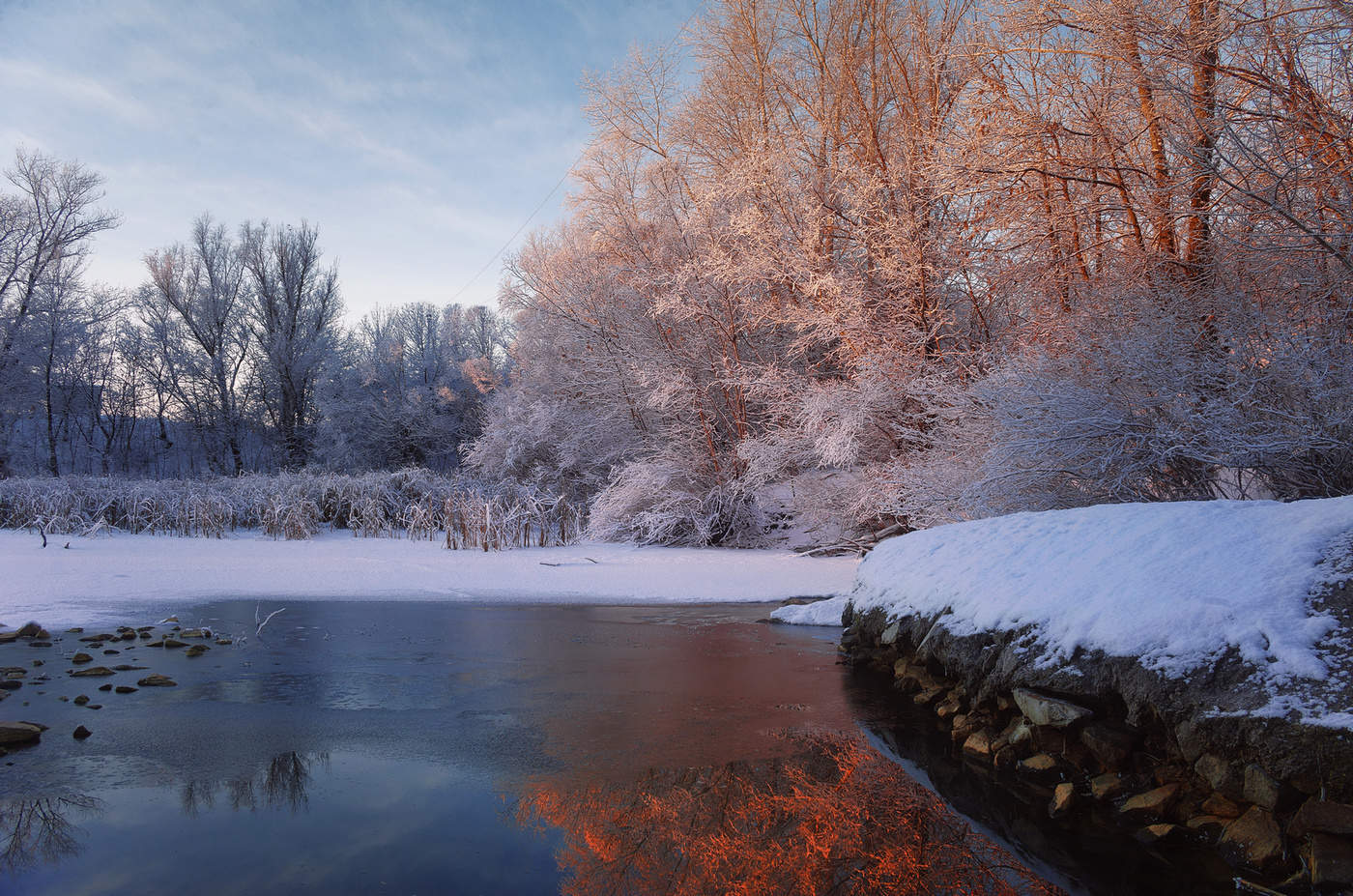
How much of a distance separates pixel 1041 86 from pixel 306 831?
474 inches

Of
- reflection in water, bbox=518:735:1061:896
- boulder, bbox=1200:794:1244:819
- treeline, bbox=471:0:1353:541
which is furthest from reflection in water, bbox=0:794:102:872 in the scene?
treeline, bbox=471:0:1353:541

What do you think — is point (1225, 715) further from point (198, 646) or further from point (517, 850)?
point (198, 646)

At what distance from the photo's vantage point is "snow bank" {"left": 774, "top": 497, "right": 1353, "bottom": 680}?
141 inches

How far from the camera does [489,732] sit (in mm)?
4785

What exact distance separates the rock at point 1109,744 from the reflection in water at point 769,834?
0.85 m

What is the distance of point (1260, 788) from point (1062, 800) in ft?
2.84

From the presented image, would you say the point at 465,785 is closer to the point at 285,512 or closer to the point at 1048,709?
the point at 1048,709

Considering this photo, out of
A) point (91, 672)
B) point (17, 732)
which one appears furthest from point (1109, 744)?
point (91, 672)

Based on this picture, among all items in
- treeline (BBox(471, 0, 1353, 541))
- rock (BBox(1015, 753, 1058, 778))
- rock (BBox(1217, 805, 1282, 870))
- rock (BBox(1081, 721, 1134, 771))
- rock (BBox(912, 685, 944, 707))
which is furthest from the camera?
treeline (BBox(471, 0, 1353, 541))

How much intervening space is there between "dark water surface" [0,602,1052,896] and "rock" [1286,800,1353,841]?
110 cm

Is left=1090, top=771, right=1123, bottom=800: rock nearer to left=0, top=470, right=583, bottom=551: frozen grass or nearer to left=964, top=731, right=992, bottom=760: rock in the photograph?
left=964, top=731, right=992, bottom=760: rock

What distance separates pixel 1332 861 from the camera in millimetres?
2885

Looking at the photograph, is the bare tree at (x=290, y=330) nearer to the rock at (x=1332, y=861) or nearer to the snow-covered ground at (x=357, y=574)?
the snow-covered ground at (x=357, y=574)

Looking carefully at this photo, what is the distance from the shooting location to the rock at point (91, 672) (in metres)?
5.81
